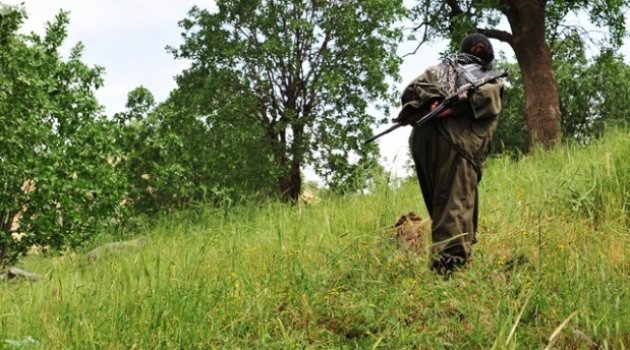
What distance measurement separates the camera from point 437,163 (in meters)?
5.82

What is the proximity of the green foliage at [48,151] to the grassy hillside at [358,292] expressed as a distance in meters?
6.66

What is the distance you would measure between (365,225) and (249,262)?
1526 mm

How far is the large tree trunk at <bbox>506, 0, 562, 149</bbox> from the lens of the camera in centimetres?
1347

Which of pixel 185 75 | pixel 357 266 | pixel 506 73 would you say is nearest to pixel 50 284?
pixel 357 266

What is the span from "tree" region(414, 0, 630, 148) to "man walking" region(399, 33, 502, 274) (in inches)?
271

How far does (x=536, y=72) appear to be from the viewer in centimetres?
1375

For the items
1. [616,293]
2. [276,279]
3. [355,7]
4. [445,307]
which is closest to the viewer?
[616,293]

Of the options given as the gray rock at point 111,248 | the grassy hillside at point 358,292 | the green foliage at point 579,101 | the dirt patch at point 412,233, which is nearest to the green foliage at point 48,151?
the gray rock at point 111,248

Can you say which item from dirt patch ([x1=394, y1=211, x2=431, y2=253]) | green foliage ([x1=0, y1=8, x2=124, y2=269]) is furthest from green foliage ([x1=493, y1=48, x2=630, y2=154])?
dirt patch ([x1=394, y1=211, x2=431, y2=253])

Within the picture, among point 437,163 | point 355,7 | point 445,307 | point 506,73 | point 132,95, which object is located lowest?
point 445,307

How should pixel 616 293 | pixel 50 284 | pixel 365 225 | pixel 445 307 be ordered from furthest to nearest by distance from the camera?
pixel 365 225, pixel 50 284, pixel 445 307, pixel 616 293

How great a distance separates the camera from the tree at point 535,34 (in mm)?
13523

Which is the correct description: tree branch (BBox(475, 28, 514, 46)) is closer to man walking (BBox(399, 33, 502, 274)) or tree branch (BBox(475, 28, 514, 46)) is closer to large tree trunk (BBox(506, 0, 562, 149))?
large tree trunk (BBox(506, 0, 562, 149))

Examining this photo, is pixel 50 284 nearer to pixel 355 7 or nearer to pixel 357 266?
pixel 357 266
